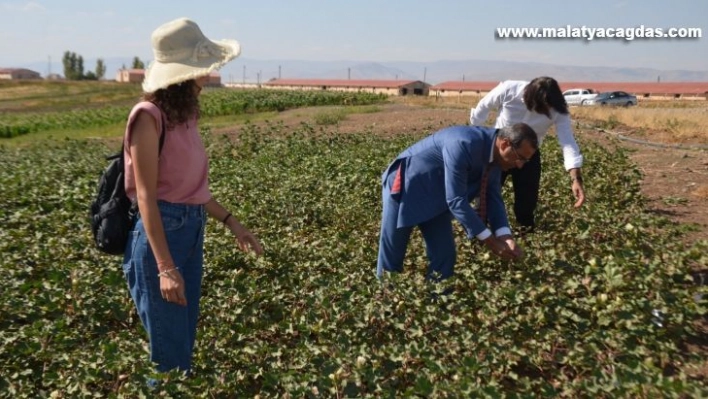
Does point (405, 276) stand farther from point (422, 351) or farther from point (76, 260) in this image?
point (76, 260)

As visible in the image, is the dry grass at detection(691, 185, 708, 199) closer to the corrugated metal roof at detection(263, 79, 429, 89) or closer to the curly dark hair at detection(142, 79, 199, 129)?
the curly dark hair at detection(142, 79, 199, 129)

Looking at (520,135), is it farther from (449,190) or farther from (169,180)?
(169,180)

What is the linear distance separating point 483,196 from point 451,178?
1.20ft

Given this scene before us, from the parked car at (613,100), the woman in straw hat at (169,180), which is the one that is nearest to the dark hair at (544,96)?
the woman in straw hat at (169,180)

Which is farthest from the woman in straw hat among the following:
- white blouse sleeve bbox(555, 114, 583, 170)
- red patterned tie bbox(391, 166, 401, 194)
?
white blouse sleeve bbox(555, 114, 583, 170)

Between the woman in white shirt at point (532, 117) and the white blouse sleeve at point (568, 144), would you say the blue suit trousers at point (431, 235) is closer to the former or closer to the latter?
the woman in white shirt at point (532, 117)

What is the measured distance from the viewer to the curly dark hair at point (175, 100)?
99.0 inches

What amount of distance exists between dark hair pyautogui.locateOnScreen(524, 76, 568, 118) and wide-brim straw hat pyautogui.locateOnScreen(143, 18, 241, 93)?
2969mm

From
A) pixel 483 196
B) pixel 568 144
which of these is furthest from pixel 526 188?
pixel 483 196

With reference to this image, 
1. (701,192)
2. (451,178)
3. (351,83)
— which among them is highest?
(351,83)

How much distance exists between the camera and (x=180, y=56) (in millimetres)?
2588

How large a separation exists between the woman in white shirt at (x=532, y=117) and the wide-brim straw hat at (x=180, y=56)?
2995mm

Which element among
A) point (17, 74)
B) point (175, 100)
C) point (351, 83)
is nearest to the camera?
point (175, 100)

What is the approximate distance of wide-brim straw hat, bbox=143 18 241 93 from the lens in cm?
251
